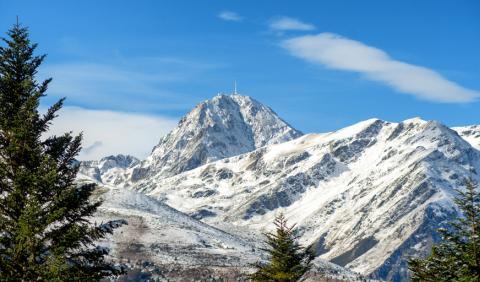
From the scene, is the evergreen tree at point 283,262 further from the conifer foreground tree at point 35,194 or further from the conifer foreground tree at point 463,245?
the conifer foreground tree at point 35,194

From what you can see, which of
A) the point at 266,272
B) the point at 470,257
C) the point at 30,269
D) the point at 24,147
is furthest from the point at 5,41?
the point at 470,257

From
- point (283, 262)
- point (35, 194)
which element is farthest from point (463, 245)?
point (35, 194)

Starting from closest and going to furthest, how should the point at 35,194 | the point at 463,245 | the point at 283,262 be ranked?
the point at 35,194 → the point at 463,245 → the point at 283,262

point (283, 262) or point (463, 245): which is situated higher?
point (283, 262)

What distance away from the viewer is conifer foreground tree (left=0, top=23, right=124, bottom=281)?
30.6 meters

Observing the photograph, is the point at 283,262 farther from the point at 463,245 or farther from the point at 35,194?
Answer: the point at 35,194

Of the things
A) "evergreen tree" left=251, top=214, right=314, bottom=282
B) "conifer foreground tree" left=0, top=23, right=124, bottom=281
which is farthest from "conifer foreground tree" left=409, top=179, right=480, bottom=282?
"conifer foreground tree" left=0, top=23, right=124, bottom=281

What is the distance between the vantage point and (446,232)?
137 feet

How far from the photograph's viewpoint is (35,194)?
32.1 meters

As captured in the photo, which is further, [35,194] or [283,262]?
[283,262]

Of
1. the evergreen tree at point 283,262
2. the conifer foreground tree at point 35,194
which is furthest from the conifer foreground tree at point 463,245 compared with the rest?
the conifer foreground tree at point 35,194

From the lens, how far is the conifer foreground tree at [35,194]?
101ft

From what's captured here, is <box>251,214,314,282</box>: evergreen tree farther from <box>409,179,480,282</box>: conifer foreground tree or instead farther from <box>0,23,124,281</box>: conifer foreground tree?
<box>0,23,124,281</box>: conifer foreground tree

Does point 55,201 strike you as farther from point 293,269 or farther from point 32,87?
point 293,269
